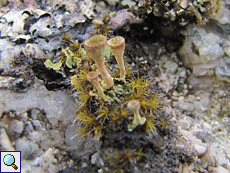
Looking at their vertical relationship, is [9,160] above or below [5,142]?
below

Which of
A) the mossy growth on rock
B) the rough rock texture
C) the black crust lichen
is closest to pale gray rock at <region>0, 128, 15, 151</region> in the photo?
the rough rock texture

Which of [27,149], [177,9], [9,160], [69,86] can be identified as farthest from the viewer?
[177,9]

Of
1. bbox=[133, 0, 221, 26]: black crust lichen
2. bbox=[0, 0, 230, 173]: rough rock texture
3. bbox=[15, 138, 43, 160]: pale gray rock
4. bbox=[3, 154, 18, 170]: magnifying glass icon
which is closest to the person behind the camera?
bbox=[3, 154, 18, 170]: magnifying glass icon

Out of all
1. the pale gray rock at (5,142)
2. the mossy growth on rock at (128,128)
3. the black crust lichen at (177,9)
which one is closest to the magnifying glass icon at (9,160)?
the pale gray rock at (5,142)

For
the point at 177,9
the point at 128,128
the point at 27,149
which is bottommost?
the point at 27,149

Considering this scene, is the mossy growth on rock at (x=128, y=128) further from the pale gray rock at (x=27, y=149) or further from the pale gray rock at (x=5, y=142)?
the pale gray rock at (x=5, y=142)

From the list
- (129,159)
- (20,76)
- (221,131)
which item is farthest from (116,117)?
(221,131)

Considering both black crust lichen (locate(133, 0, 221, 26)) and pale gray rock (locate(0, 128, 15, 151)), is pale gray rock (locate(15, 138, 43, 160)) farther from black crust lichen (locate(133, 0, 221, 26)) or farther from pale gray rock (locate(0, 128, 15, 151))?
black crust lichen (locate(133, 0, 221, 26))

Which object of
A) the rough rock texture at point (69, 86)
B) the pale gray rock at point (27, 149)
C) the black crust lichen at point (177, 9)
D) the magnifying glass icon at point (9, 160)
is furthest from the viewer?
the black crust lichen at point (177, 9)

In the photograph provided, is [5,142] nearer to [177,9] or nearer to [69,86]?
[69,86]

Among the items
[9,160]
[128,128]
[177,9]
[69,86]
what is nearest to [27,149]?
[9,160]
